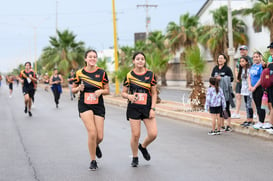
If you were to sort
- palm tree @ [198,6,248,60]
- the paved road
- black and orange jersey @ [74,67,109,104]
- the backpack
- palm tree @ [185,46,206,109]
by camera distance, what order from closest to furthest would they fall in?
1. the paved road
2. black and orange jersey @ [74,67,109,104]
3. the backpack
4. palm tree @ [185,46,206,109]
5. palm tree @ [198,6,248,60]

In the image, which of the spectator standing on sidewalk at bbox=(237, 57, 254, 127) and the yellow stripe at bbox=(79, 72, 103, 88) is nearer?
the yellow stripe at bbox=(79, 72, 103, 88)

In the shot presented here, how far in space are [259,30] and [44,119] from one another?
24.1 meters

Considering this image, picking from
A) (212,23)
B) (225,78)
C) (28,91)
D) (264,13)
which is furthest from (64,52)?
(225,78)

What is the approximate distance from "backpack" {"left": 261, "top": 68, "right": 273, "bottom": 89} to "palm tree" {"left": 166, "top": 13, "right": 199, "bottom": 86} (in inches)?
1282

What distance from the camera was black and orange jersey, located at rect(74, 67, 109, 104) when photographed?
7102 mm

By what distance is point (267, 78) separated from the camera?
30.8 feet

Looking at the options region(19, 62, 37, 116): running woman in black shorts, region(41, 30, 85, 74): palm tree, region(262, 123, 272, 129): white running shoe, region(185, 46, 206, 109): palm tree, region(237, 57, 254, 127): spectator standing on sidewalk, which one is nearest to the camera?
region(262, 123, 272, 129): white running shoe

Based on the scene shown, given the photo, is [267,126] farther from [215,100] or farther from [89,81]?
[89,81]

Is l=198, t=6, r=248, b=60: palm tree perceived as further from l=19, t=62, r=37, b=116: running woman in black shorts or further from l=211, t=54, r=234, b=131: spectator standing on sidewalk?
Answer: l=211, t=54, r=234, b=131: spectator standing on sidewalk

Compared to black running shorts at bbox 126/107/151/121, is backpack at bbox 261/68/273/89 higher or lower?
higher

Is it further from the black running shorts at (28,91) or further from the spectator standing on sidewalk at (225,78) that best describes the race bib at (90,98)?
the black running shorts at (28,91)

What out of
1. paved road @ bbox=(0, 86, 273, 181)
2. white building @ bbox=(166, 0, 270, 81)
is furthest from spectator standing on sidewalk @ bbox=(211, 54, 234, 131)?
white building @ bbox=(166, 0, 270, 81)

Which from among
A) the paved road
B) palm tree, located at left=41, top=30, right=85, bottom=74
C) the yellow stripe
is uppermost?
palm tree, located at left=41, top=30, right=85, bottom=74

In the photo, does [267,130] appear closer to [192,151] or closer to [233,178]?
[192,151]
